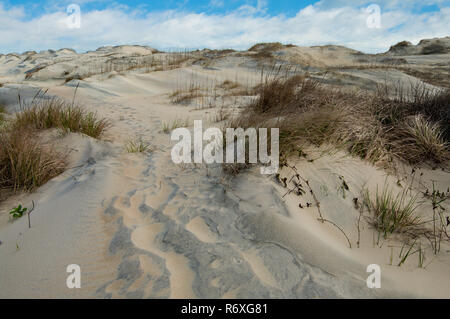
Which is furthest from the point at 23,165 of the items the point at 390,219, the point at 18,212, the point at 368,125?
the point at 368,125

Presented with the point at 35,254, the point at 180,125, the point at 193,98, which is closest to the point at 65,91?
the point at 193,98

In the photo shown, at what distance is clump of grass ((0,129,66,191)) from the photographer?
94.0 inches

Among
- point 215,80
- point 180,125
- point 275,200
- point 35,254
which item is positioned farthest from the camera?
point 215,80

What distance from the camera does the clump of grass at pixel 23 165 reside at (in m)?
2.39

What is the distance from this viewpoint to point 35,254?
1.62m

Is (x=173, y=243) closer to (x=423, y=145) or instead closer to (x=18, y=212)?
(x=18, y=212)

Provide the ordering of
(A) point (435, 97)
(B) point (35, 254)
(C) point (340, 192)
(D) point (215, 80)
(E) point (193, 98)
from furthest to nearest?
(D) point (215, 80) → (E) point (193, 98) → (A) point (435, 97) → (C) point (340, 192) → (B) point (35, 254)

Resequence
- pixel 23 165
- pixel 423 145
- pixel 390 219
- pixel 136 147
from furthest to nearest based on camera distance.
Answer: pixel 136 147, pixel 423 145, pixel 23 165, pixel 390 219

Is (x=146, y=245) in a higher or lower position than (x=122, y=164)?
lower

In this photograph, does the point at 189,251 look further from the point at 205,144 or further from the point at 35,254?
the point at 205,144

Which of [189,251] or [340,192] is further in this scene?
[340,192]

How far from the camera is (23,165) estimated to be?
7.92 ft

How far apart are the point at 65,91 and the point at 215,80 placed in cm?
520

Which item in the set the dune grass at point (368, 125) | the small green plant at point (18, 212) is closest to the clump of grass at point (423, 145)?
the dune grass at point (368, 125)
